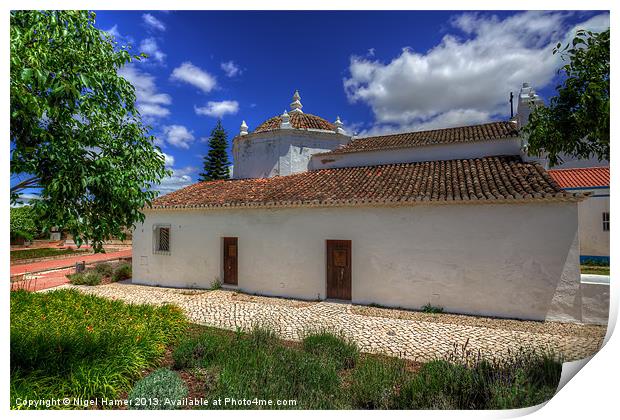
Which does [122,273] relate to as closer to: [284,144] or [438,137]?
[284,144]

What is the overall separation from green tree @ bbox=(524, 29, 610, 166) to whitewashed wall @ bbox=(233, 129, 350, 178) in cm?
972

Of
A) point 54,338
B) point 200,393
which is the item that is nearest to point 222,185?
point 54,338

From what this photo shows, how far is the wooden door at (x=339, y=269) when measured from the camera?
8.61 m

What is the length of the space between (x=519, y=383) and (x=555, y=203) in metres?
4.71

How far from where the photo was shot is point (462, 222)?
7348mm

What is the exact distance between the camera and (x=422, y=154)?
10695 millimetres

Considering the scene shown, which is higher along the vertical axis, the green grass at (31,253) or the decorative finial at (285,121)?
the decorative finial at (285,121)

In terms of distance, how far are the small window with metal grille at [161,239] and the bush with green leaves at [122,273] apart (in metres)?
2.57

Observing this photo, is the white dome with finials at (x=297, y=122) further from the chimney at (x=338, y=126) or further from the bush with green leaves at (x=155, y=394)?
the bush with green leaves at (x=155, y=394)

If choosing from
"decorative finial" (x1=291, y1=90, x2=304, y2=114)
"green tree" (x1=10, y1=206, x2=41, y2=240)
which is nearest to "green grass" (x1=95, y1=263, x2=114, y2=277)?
"green tree" (x1=10, y1=206, x2=41, y2=240)

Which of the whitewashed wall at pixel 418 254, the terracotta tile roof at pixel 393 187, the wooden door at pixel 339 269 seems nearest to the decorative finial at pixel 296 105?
the terracotta tile roof at pixel 393 187

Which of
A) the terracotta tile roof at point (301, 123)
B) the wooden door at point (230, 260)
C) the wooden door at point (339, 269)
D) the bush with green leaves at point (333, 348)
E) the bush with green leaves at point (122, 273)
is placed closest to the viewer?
the bush with green leaves at point (333, 348)

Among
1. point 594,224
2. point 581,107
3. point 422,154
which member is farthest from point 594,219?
point 422,154
